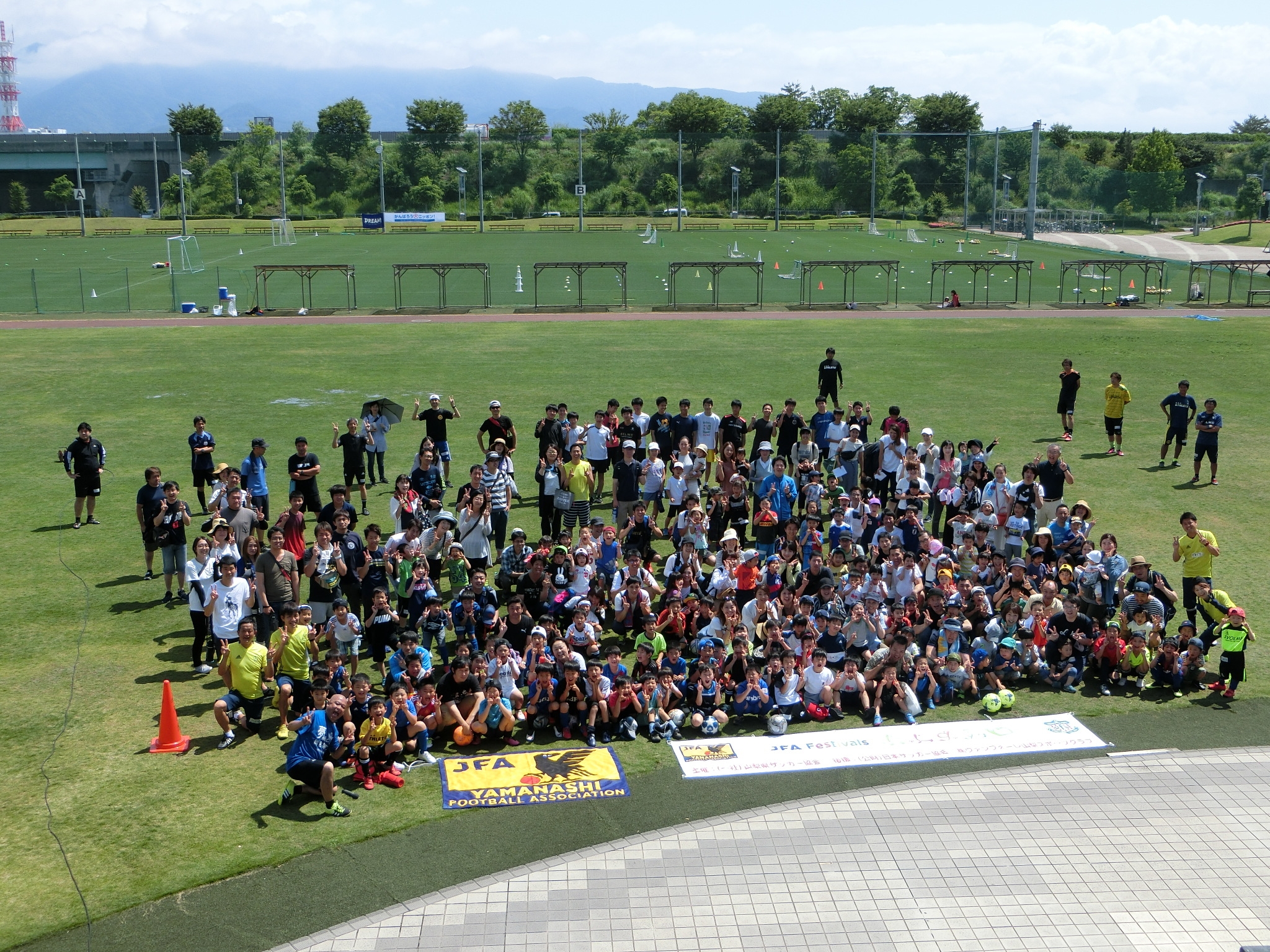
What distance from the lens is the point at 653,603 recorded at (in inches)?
580

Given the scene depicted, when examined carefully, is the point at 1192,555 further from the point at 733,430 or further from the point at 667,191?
the point at 667,191

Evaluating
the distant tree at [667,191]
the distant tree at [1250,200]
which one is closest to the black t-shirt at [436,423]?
the distant tree at [1250,200]

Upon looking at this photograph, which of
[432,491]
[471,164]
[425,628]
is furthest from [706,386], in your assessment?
[471,164]

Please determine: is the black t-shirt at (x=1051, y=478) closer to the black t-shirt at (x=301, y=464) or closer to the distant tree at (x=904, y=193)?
the black t-shirt at (x=301, y=464)

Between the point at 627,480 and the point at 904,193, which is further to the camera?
the point at 904,193

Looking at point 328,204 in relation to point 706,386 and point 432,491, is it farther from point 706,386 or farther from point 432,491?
point 432,491

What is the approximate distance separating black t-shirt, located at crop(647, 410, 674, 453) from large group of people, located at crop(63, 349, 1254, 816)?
28.9 inches

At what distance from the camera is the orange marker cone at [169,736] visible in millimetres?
11047

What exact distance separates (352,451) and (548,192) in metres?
100

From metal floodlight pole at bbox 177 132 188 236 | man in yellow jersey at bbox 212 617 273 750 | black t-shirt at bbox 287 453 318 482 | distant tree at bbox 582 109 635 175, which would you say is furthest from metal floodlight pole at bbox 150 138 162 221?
man in yellow jersey at bbox 212 617 273 750

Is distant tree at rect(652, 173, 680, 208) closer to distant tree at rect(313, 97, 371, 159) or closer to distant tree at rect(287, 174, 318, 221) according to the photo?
distant tree at rect(313, 97, 371, 159)

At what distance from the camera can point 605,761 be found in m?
11.1

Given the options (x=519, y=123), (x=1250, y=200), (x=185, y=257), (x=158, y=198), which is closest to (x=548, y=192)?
(x=519, y=123)

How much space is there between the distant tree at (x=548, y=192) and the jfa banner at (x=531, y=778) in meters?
108
